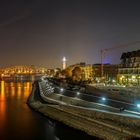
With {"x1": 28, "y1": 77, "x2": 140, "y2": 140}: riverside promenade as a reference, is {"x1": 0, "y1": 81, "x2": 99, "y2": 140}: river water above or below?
below

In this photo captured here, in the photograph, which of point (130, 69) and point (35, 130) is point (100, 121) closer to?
point (35, 130)

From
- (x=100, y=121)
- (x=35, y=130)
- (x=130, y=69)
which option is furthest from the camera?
(x=130, y=69)

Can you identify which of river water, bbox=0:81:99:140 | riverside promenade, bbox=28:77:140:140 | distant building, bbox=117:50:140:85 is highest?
distant building, bbox=117:50:140:85

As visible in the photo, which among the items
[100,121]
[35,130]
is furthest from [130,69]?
[100,121]

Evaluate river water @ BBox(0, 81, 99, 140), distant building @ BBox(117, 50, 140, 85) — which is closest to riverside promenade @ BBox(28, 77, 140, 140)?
river water @ BBox(0, 81, 99, 140)

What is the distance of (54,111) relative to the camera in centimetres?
4553

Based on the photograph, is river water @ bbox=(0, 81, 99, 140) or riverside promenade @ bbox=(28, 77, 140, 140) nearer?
riverside promenade @ bbox=(28, 77, 140, 140)

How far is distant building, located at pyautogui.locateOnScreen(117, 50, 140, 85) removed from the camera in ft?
330

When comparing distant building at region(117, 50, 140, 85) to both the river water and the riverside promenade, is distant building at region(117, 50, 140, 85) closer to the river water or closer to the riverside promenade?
the river water

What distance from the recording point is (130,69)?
105 metres

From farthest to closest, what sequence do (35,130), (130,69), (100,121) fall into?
(130,69) < (35,130) < (100,121)

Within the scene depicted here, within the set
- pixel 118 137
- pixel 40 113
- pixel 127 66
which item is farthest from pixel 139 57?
pixel 118 137

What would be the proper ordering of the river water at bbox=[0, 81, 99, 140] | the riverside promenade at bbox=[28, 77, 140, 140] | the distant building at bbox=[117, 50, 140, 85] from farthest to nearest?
the distant building at bbox=[117, 50, 140, 85] < the river water at bbox=[0, 81, 99, 140] < the riverside promenade at bbox=[28, 77, 140, 140]

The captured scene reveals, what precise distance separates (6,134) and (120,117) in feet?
48.3
